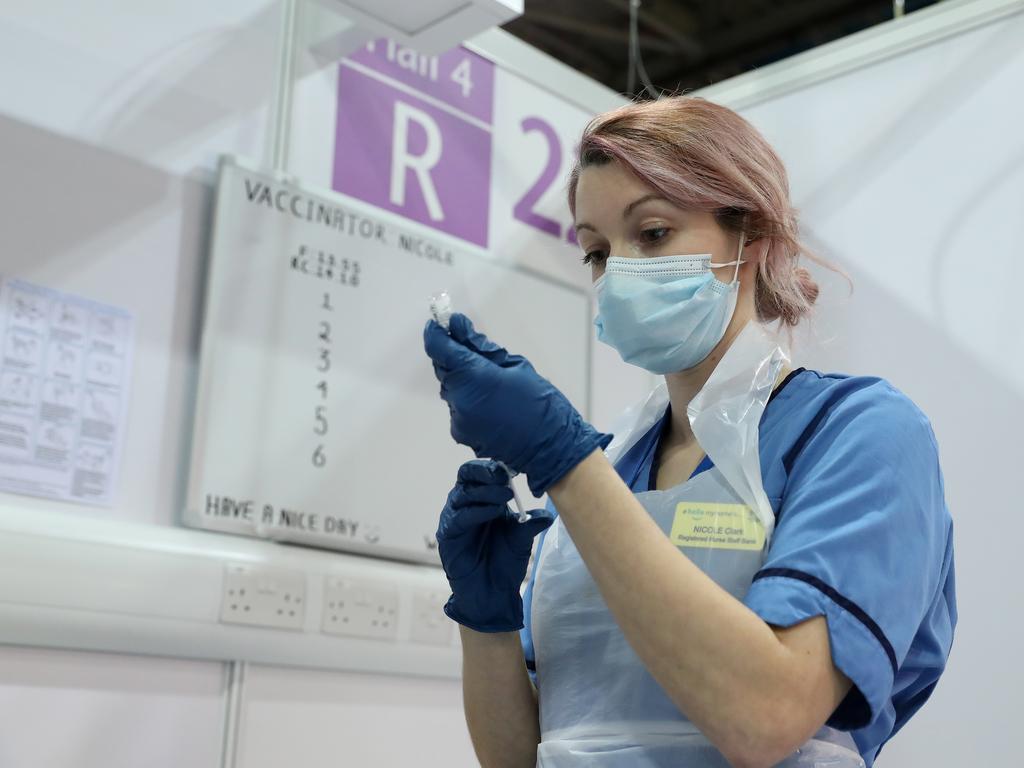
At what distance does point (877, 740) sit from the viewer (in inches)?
36.6

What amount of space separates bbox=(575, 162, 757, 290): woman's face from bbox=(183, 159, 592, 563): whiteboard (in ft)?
2.82

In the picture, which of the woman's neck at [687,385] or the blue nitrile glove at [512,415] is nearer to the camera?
the blue nitrile glove at [512,415]

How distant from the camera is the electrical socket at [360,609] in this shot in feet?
5.79

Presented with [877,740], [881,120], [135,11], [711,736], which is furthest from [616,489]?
[881,120]

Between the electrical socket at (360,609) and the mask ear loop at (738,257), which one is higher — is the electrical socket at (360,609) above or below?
below

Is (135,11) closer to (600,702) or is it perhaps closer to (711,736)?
(600,702)

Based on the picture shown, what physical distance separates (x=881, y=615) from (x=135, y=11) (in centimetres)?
151

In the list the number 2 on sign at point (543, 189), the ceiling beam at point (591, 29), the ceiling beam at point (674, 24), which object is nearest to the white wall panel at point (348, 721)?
the number 2 on sign at point (543, 189)

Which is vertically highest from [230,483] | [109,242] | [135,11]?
[135,11]

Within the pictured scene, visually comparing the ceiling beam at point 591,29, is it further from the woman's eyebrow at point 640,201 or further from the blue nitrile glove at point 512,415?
the blue nitrile glove at point 512,415

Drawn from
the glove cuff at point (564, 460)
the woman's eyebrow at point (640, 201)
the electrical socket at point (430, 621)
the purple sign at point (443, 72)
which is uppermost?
the purple sign at point (443, 72)

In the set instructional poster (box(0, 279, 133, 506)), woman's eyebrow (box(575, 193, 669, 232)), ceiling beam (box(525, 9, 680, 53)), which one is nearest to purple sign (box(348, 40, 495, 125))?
instructional poster (box(0, 279, 133, 506))

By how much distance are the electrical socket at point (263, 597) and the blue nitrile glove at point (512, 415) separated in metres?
0.90

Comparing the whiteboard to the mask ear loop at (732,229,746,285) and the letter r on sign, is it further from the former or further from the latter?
the mask ear loop at (732,229,746,285)
